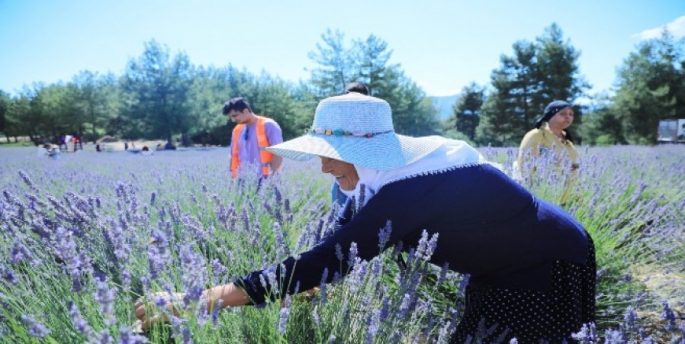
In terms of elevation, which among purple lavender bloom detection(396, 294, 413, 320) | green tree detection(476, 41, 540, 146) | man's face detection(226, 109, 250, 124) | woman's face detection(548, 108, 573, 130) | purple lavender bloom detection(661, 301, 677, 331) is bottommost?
purple lavender bloom detection(396, 294, 413, 320)

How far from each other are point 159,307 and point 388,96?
91.1 ft

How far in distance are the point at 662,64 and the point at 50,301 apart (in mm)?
38110

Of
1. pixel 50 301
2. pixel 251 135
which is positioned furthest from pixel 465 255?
pixel 251 135

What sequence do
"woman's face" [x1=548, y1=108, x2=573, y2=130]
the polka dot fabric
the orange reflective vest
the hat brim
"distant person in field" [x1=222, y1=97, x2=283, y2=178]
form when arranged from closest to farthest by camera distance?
the hat brim < the polka dot fabric < "woman's face" [x1=548, y1=108, x2=573, y2=130] < the orange reflective vest < "distant person in field" [x1=222, y1=97, x2=283, y2=178]

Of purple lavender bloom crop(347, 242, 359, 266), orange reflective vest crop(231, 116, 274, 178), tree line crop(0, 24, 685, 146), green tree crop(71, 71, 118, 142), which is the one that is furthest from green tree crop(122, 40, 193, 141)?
purple lavender bloom crop(347, 242, 359, 266)

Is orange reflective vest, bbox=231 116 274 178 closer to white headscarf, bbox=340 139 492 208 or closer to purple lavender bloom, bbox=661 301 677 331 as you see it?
white headscarf, bbox=340 139 492 208

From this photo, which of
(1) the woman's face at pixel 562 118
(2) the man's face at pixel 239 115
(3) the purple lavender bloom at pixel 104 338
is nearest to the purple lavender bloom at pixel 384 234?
(3) the purple lavender bloom at pixel 104 338

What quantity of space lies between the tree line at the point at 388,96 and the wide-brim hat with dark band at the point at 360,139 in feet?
85.1

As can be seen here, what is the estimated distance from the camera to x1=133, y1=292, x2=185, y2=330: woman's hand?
2.57 ft

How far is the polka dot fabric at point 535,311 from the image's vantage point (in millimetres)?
1352

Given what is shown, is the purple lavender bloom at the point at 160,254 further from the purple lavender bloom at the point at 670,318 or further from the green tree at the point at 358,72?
the green tree at the point at 358,72

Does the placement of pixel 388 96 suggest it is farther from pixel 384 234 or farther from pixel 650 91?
pixel 384 234

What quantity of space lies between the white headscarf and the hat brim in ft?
0.08

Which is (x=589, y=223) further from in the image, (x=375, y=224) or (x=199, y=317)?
(x=199, y=317)
